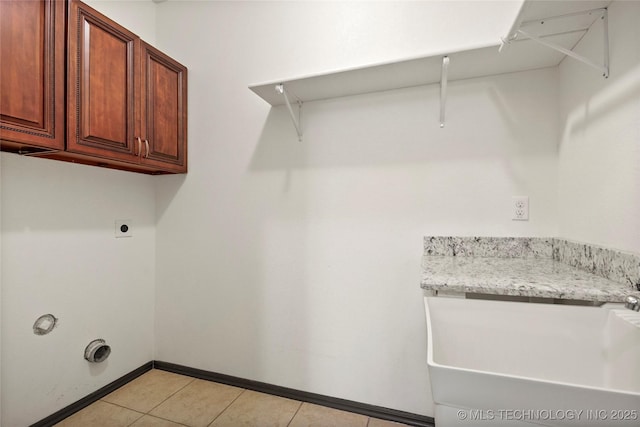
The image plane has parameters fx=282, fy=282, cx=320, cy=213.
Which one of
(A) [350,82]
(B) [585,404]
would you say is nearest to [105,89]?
(A) [350,82]

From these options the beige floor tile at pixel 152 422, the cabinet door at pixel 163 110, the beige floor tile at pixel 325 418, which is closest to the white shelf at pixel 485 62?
the cabinet door at pixel 163 110

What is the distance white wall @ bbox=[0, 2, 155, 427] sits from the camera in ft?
4.48

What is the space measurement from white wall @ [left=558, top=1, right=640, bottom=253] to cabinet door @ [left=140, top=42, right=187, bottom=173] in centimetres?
213

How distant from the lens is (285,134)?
5.73 feet

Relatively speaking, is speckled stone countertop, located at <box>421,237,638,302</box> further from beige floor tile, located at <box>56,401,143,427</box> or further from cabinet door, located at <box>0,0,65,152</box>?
beige floor tile, located at <box>56,401,143,427</box>

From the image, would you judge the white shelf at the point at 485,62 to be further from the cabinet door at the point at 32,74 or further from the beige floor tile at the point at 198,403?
the beige floor tile at the point at 198,403

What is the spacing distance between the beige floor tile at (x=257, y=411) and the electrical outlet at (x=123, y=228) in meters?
1.28

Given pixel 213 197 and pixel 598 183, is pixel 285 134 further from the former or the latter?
pixel 598 183

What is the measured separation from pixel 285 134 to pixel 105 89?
0.94m

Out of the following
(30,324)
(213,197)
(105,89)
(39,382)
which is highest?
(105,89)

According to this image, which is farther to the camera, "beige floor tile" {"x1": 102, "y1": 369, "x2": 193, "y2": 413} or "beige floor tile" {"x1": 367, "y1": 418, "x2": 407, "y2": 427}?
"beige floor tile" {"x1": 102, "y1": 369, "x2": 193, "y2": 413}

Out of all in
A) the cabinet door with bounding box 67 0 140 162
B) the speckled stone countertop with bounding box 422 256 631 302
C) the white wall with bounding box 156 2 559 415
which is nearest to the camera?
the speckled stone countertop with bounding box 422 256 631 302

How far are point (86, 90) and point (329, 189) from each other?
4.22 ft

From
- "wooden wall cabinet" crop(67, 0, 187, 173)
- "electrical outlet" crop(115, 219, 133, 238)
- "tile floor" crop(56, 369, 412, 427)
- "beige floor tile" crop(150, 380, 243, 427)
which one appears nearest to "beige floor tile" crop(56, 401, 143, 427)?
"tile floor" crop(56, 369, 412, 427)
